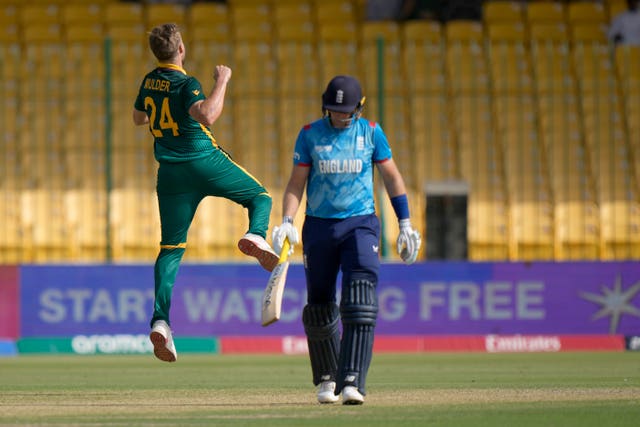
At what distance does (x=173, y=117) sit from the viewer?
8.91 metres

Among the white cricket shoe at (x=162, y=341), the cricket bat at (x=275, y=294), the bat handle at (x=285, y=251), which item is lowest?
the white cricket shoe at (x=162, y=341)

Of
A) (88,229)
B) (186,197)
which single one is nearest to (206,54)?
(88,229)

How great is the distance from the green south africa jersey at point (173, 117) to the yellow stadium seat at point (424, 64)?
10.2 m

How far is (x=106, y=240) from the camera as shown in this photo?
17.1 m

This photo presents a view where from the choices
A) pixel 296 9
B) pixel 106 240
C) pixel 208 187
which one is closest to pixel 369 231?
pixel 208 187

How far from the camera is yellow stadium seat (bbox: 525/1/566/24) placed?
68.4ft

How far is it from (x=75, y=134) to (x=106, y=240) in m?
2.79

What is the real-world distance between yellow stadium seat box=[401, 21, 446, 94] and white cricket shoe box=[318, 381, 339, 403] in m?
10.8

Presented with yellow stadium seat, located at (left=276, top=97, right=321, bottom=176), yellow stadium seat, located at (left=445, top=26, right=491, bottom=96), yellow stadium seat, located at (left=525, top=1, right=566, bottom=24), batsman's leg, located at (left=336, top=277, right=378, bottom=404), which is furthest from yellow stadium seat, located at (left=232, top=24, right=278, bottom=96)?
batsman's leg, located at (left=336, top=277, right=378, bottom=404)

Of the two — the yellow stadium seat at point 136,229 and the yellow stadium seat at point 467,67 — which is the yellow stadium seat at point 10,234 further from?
the yellow stadium seat at point 467,67

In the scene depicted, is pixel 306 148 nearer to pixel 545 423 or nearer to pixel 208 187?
pixel 208 187

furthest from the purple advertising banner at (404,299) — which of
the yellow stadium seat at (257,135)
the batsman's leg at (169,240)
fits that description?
the batsman's leg at (169,240)

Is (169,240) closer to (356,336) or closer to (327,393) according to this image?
(327,393)

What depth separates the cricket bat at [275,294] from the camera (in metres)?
8.15
